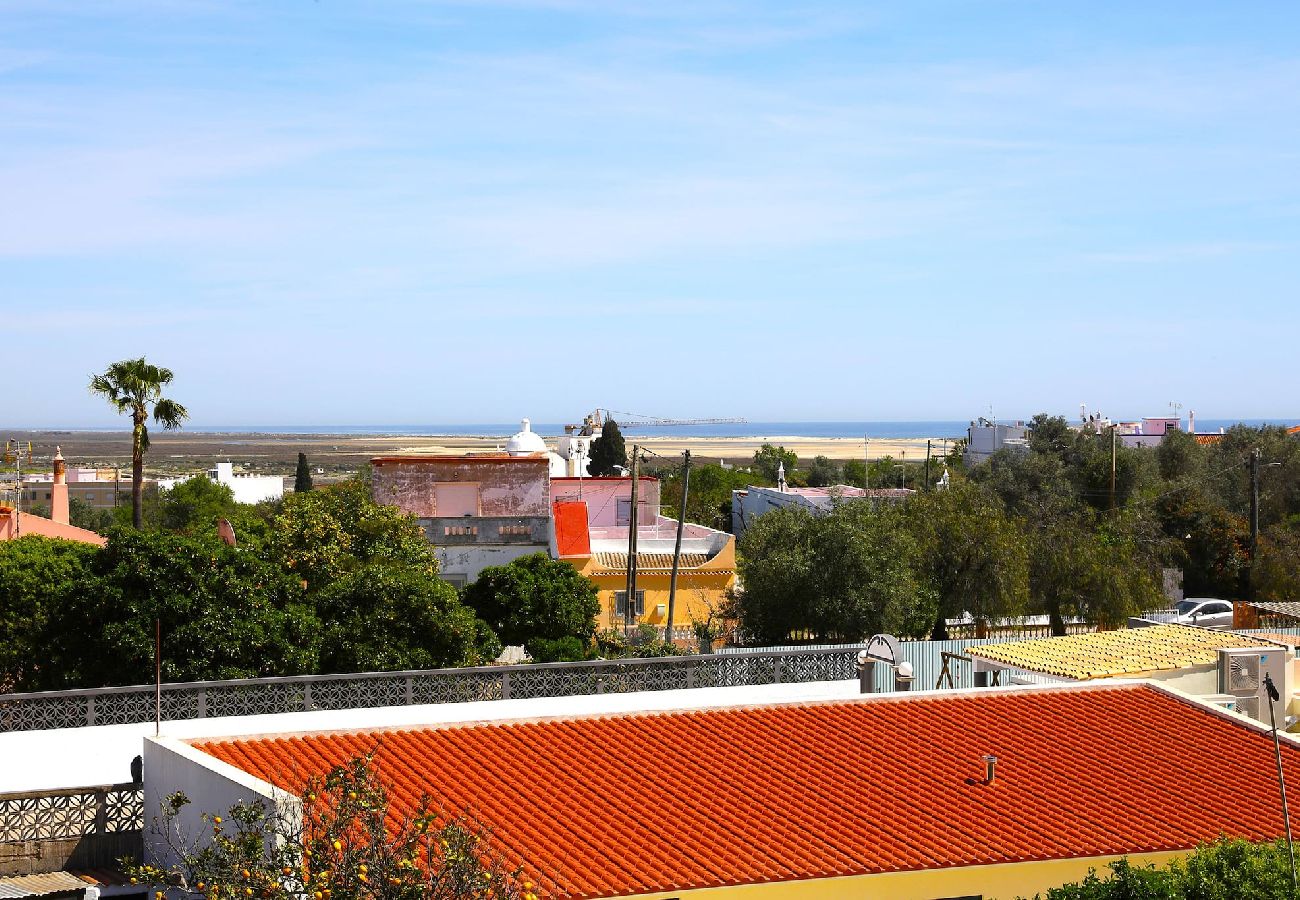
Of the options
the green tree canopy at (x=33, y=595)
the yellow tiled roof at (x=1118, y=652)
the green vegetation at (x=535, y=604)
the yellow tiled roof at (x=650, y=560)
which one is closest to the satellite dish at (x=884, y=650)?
the yellow tiled roof at (x=1118, y=652)

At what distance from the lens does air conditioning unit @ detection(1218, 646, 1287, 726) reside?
73.4 feet

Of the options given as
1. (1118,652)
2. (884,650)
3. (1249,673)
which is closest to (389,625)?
(884,650)

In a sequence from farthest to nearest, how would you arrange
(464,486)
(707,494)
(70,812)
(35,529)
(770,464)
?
(770,464), (707,494), (464,486), (35,529), (70,812)

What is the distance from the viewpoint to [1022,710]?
1881cm

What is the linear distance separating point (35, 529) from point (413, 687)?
22.4 m

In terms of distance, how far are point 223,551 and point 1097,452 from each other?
209 feet

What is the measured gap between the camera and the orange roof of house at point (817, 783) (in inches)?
557

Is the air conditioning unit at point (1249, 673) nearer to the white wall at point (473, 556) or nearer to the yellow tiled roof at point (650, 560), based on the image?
the yellow tiled roof at point (650, 560)

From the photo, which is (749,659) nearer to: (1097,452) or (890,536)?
(890,536)

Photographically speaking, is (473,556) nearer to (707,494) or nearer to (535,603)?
(535,603)

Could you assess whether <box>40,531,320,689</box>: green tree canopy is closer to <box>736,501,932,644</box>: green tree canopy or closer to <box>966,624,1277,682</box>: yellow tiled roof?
<box>966,624,1277,682</box>: yellow tiled roof

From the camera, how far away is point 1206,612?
44.3m

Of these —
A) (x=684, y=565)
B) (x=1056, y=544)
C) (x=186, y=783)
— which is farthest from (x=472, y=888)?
(x=1056, y=544)

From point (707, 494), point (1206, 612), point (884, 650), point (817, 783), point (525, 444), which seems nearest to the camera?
point (817, 783)
